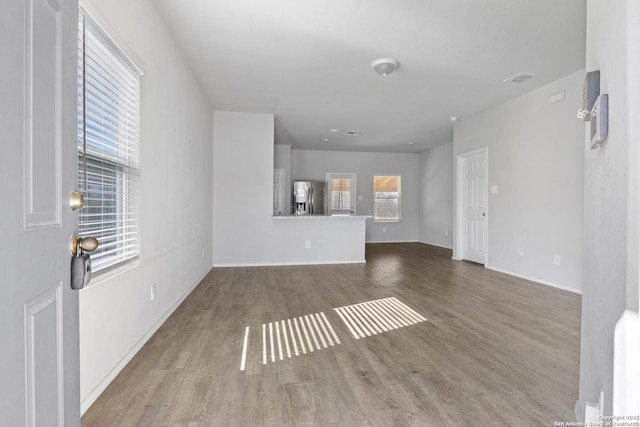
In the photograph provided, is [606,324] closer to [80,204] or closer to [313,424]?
[313,424]

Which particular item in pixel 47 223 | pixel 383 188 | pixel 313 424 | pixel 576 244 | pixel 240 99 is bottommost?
pixel 313 424

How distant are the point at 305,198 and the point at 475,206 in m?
3.95

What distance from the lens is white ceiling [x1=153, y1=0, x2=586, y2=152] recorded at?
8.23ft

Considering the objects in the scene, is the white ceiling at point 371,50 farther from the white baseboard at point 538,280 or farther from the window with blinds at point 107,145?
the white baseboard at point 538,280

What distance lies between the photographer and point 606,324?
0.97m

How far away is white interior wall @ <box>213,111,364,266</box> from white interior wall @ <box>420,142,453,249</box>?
400cm

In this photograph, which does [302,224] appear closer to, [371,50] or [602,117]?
[371,50]

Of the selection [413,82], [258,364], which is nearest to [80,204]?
[258,364]

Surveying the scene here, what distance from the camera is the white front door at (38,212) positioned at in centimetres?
56

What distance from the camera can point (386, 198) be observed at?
29.6ft

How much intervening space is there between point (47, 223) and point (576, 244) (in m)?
4.65

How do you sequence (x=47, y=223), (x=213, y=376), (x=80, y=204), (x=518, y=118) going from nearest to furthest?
1. (x=47, y=223)
2. (x=80, y=204)
3. (x=213, y=376)
4. (x=518, y=118)

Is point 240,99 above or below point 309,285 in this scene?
above

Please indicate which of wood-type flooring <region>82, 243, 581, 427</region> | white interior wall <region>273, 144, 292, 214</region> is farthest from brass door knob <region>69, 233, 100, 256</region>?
white interior wall <region>273, 144, 292, 214</region>
